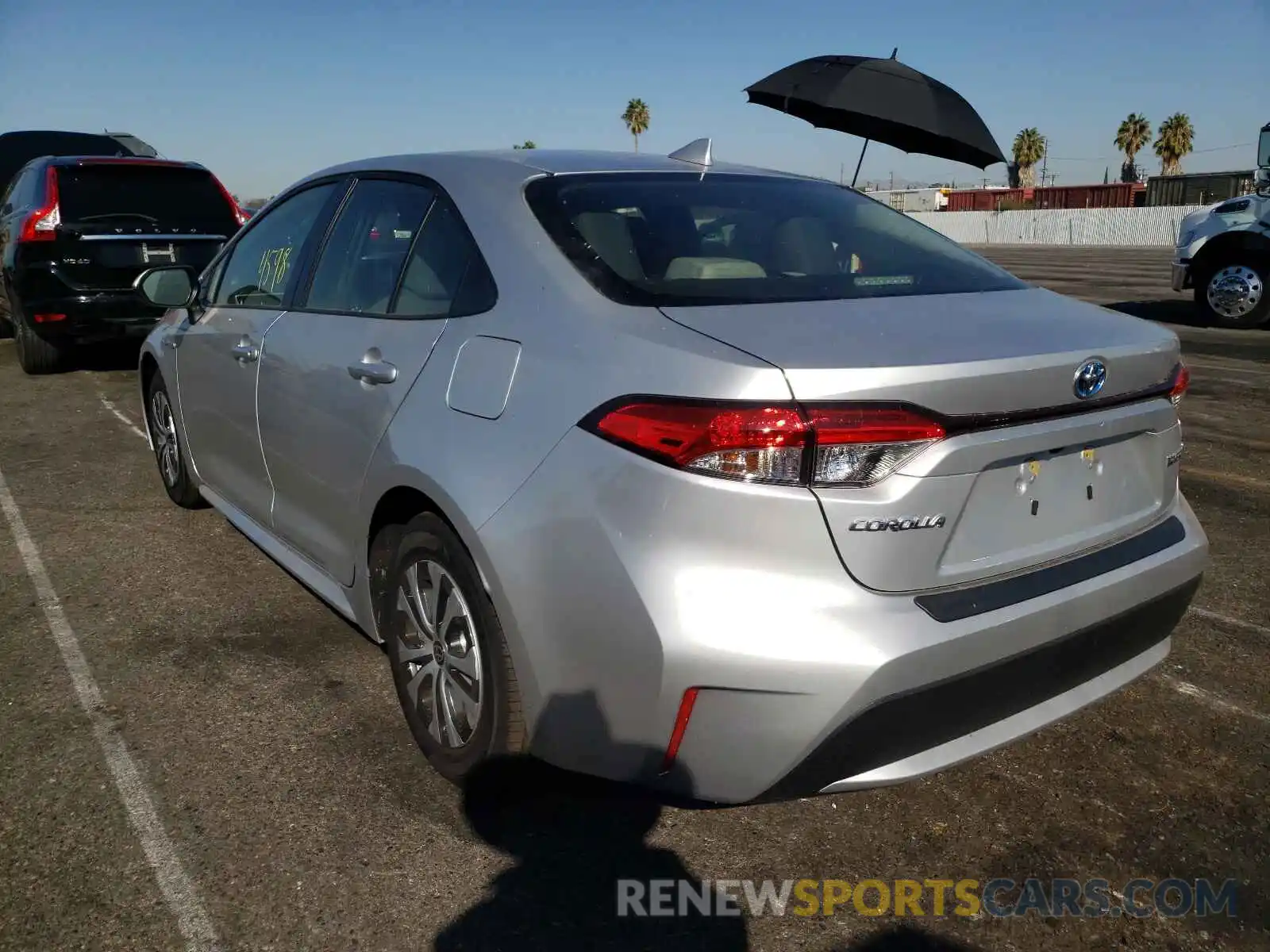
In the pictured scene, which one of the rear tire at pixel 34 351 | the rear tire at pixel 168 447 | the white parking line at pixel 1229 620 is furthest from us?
the rear tire at pixel 34 351

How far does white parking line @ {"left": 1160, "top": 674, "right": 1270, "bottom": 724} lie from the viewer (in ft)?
10.3

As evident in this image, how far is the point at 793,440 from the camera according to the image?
195 centimetres

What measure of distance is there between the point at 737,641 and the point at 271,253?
104 inches

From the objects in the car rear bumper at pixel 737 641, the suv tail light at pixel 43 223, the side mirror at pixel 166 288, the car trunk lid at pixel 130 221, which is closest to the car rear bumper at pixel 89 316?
the car trunk lid at pixel 130 221

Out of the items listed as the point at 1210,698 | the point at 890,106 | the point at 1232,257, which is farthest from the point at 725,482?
the point at 1232,257

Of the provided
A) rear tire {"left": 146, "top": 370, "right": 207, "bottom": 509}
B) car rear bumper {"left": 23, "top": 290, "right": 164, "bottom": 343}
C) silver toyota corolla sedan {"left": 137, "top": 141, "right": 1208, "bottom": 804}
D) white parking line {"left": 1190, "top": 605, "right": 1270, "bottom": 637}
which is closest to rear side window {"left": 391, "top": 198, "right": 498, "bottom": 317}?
silver toyota corolla sedan {"left": 137, "top": 141, "right": 1208, "bottom": 804}

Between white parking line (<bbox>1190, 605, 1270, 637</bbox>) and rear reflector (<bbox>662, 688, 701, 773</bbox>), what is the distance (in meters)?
2.61

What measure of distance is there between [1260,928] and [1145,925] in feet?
0.75

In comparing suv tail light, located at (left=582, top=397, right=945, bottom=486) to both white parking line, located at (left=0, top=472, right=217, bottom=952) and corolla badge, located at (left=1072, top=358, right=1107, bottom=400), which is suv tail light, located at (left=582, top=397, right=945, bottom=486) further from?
white parking line, located at (left=0, top=472, right=217, bottom=952)

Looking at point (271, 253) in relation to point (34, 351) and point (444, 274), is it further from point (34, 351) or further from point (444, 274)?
point (34, 351)

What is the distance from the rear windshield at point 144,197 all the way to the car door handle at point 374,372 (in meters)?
6.31

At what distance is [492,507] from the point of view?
7.54 feet

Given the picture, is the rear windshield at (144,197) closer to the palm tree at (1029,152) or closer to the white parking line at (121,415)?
the white parking line at (121,415)

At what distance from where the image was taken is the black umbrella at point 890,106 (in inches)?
277
